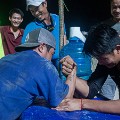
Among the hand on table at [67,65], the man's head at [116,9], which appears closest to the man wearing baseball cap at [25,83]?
the hand on table at [67,65]

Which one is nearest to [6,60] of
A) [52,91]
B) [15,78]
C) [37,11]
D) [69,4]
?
[15,78]

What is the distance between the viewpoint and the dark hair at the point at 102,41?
2.46 meters

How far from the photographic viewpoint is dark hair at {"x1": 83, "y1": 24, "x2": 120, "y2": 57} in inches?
96.7

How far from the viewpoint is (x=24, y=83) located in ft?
7.88

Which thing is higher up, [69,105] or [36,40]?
[36,40]

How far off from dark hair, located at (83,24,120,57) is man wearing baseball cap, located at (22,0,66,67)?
70.9 inches

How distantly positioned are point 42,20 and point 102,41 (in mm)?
2090

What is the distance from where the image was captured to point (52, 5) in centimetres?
762

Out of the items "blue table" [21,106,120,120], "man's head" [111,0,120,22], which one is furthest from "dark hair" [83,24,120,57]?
"man's head" [111,0,120,22]

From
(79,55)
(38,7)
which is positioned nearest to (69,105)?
(38,7)

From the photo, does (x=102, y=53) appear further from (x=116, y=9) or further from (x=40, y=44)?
(x=116, y=9)

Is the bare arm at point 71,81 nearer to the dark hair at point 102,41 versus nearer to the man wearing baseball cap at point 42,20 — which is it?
the dark hair at point 102,41

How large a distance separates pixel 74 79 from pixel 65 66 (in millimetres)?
149

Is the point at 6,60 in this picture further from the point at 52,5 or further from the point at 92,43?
the point at 52,5
